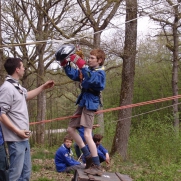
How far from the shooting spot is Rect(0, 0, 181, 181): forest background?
8.21m

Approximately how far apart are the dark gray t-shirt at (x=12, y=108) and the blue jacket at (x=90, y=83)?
90 cm

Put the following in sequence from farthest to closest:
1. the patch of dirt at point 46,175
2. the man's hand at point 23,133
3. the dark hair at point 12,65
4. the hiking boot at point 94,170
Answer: the patch of dirt at point 46,175 → the hiking boot at point 94,170 → the dark hair at point 12,65 → the man's hand at point 23,133

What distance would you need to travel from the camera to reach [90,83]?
14.1 feet

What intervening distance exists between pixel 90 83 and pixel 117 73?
43.3 feet

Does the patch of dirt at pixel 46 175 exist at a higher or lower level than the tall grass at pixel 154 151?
lower

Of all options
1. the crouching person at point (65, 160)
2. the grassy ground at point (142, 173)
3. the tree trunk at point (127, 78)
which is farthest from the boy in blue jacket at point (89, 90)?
the tree trunk at point (127, 78)

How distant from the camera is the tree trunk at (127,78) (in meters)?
9.59

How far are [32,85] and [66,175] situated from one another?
14.1m

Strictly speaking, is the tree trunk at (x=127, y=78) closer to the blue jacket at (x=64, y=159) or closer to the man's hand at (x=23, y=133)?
the blue jacket at (x=64, y=159)

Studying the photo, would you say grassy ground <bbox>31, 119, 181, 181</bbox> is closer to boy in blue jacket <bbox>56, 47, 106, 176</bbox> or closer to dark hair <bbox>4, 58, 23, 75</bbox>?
boy in blue jacket <bbox>56, 47, 106, 176</bbox>

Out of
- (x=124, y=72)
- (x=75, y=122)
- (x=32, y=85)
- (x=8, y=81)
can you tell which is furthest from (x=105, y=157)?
(x=32, y=85)

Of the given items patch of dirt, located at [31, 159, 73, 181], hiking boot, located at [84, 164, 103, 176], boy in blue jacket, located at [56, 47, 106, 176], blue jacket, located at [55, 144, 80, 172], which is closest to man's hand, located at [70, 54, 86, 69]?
boy in blue jacket, located at [56, 47, 106, 176]

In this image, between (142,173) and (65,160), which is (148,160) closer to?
(142,173)

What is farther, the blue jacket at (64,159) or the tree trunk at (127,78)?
the tree trunk at (127,78)
